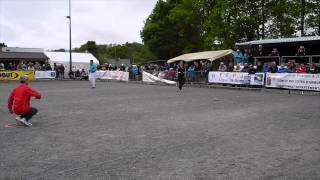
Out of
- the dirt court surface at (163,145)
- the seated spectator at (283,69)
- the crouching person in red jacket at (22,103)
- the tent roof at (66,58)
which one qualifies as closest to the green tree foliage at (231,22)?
the tent roof at (66,58)

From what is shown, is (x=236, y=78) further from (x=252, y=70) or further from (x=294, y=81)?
(x=294, y=81)

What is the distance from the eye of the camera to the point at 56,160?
748cm

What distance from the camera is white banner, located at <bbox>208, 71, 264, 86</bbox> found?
26.0 metres

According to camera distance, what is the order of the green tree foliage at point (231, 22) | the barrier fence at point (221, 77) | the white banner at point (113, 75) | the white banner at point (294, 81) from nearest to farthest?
the white banner at point (294, 81)
the barrier fence at point (221, 77)
the white banner at point (113, 75)
the green tree foliage at point (231, 22)

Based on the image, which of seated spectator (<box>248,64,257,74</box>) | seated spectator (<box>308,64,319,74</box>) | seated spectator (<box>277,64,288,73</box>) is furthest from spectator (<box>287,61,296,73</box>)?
seated spectator (<box>248,64,257,74</box>)

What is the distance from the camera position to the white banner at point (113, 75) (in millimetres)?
38953

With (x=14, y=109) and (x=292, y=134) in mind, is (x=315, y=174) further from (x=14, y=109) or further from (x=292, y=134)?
(x=14, y=109)

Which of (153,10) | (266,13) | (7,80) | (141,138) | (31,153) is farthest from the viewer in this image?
(153,10)

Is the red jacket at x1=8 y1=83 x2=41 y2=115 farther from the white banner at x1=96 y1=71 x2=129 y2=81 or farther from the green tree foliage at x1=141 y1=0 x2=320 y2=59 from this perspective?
the green tree foliage at x1=141 y1=0 x2=320 y2=59

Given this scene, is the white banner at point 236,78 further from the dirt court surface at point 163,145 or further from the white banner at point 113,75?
the dirt court surface at point 163,145

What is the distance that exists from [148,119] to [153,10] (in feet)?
188

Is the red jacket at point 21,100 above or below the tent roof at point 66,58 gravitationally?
below

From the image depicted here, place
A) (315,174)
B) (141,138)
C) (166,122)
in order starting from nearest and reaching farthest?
(315,174) < (141,138) < (166,122)

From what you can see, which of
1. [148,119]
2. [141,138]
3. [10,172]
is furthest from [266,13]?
[10,172]
